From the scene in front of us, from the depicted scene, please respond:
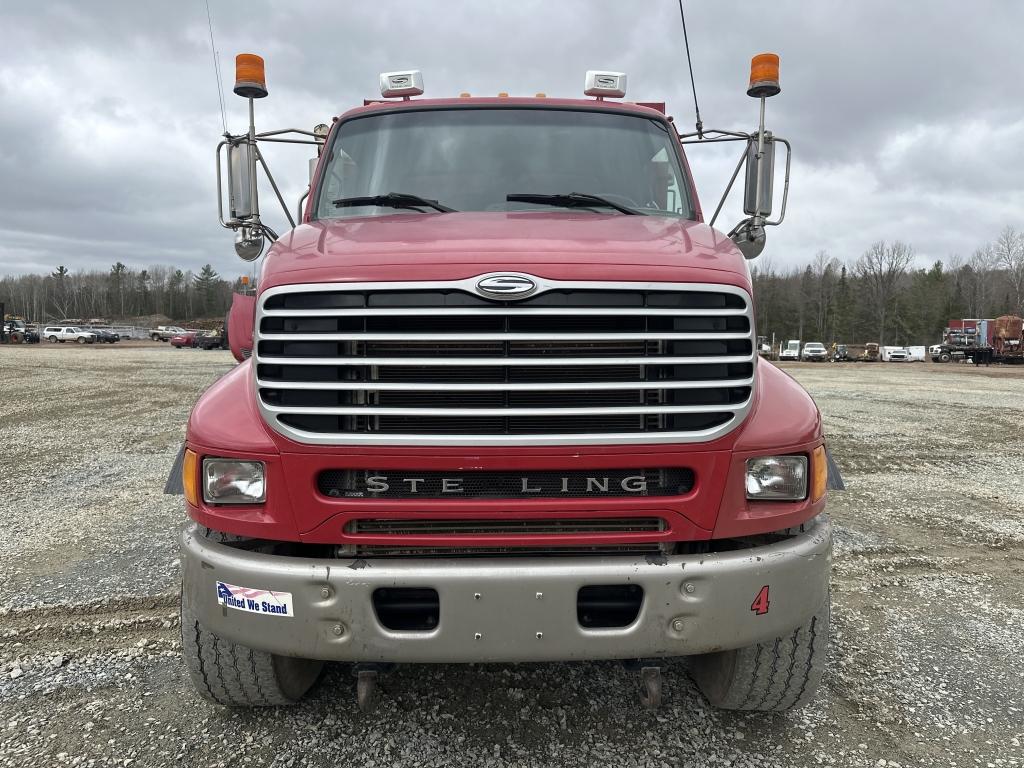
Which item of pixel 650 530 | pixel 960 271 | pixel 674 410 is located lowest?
pixel 650 530

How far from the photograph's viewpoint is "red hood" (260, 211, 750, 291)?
2.29 metres

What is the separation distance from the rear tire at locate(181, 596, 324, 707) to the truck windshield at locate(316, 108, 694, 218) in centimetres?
206

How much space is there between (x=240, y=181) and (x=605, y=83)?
94.1 inches

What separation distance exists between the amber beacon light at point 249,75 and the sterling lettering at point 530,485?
8.50ft

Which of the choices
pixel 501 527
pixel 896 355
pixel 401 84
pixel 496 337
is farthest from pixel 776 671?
pixel 896 355

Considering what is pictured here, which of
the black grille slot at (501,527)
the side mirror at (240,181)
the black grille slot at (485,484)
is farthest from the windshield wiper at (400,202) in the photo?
the black grille slot at (501,527)

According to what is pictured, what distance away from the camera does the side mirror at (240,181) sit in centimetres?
381

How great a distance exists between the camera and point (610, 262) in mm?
2332

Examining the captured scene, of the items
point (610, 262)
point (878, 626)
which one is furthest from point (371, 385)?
point (878, 626)

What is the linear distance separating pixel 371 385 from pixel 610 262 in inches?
36.2

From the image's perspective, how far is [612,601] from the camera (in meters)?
2.26

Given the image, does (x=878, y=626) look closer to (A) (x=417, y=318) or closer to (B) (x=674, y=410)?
(B) (x=674, y=410)

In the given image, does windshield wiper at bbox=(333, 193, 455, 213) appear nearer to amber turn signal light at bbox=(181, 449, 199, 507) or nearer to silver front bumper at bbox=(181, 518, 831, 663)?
amber turn signal light at bbox=(181, 449, 199, 507)

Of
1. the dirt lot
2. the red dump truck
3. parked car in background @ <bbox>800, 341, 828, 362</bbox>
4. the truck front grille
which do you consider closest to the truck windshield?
the red dump truck
